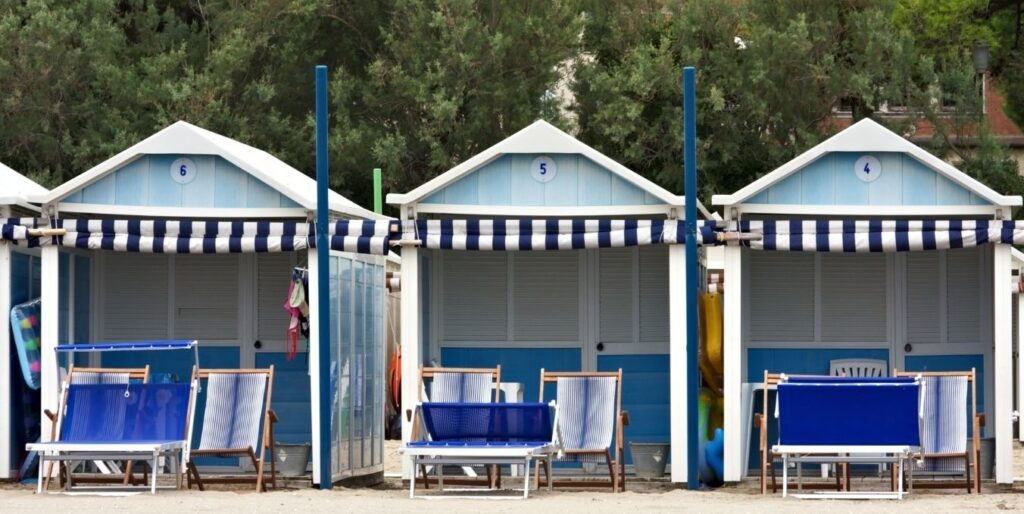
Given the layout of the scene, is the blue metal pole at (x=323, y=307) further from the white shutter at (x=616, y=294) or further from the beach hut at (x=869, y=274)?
the beach hut at (x=869, y=274)

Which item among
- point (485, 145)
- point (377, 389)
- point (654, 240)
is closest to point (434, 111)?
point (485, 145)

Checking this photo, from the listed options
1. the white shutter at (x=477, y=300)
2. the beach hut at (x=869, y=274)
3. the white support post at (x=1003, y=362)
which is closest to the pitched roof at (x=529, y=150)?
the beach hut at (x=869, y=274)

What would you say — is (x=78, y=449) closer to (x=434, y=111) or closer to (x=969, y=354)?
(x=969, y=354)

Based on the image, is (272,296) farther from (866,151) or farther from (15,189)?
(866,151)

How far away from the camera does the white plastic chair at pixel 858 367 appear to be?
583 inches

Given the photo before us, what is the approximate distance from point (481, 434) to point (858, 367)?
3544mm

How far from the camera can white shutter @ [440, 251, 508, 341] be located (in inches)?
591

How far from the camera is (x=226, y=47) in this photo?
27812 mm

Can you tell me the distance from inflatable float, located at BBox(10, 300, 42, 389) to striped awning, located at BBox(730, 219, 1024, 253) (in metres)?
5.13

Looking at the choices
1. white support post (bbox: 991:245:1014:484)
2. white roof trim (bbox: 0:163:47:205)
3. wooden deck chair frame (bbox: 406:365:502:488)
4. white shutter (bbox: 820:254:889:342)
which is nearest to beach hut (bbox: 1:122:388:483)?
white roof trim (bbox: 0:163:47:205)

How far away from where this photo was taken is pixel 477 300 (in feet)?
49.2

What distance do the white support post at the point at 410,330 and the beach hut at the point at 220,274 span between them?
0.28 metres

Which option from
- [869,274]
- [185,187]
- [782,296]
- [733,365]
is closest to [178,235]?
[185,187]

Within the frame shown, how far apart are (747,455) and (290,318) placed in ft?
11.9
